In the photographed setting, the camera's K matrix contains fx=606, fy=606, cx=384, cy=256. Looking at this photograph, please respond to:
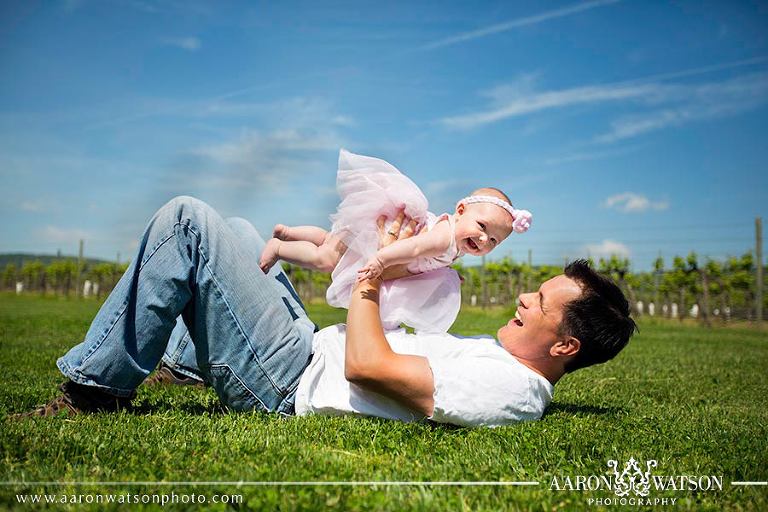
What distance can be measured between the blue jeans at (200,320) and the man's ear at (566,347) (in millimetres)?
1389

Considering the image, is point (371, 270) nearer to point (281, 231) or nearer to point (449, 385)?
point (449, 385)

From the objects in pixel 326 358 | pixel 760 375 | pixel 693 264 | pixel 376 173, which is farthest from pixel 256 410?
pixel 693 264

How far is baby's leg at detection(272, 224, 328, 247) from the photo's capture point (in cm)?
419

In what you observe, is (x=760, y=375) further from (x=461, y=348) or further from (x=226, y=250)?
(x=226, y=250)

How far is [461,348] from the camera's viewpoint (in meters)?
3.45

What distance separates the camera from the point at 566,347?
11.0 feet

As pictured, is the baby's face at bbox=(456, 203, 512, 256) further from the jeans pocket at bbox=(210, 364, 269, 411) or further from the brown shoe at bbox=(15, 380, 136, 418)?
the brown shoe at bbox=(15, 380, 136, 418)

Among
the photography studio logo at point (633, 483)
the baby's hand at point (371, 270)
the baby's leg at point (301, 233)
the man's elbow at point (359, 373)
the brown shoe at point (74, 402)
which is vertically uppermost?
the baby's leg at point (301, 233)

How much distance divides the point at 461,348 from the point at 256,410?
Result: 1.24 meters

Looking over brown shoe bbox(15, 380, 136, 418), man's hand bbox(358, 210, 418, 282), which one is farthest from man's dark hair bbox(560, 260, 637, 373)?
brown shoe bbox(15, 380, 136, 418)

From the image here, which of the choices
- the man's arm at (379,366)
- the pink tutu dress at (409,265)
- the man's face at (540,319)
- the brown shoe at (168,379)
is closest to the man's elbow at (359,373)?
the man's arm at (379,366)

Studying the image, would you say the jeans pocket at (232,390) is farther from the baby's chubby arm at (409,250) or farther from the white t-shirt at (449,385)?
the baby's chubby arm at (409,250)

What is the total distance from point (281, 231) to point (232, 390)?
1.26 metres

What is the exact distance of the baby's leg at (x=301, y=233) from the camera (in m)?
4.19
